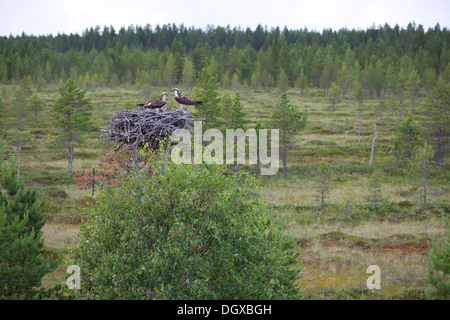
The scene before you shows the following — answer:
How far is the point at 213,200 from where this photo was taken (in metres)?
9.48

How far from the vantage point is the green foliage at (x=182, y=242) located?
28.5 feet

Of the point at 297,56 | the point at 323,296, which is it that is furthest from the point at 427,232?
the point at 297,56

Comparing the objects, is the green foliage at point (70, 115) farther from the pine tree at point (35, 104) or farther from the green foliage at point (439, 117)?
the green foliage at point (439, 117)

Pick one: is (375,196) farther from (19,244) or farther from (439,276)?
(19,244)

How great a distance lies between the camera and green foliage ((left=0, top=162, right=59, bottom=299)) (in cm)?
914

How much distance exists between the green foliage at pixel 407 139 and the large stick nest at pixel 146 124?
123ft

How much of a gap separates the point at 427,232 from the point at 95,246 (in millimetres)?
23116

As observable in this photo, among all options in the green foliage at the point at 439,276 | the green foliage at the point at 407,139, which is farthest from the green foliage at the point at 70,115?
the green foliage at the point at 439,276

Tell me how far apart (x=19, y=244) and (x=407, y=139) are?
143ft

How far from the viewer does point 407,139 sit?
43.1 metres

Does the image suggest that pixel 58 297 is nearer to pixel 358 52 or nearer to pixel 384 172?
pixel 384 172

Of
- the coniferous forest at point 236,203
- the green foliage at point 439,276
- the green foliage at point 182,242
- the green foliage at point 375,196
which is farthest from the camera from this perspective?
the green foliage at point 375,196
